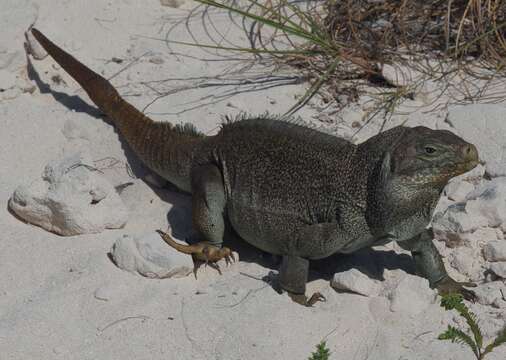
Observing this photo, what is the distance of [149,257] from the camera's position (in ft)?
14.5

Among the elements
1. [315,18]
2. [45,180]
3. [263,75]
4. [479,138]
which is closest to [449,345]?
[479,138]

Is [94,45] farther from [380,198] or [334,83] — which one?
[380,198]

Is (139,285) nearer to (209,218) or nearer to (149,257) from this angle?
(149,257)

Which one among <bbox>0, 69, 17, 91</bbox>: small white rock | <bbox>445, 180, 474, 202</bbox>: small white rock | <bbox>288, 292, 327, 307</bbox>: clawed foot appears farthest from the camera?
<bbox>0, 69, 17, 91</bbox>: small white rock

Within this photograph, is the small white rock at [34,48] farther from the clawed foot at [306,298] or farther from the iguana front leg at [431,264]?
the iguana front leg at [431,264]

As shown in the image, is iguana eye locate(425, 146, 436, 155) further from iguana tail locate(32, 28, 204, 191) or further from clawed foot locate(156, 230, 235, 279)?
iguana tail locate(32, 28, 204, 191)

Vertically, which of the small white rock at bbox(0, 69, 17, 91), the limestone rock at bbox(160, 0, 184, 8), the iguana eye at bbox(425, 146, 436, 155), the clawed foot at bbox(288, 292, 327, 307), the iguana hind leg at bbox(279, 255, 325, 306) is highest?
the iguana eye at bbox(425, 146, 436, 155)

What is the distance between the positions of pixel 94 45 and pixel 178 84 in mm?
787

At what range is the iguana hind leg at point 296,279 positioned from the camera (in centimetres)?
434

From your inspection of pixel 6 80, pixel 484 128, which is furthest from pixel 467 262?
pixel 6 80

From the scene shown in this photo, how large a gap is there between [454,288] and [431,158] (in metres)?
0.79

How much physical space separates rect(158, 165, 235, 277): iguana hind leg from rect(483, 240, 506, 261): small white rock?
1.37 m

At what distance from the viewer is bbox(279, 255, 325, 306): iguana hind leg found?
14.2ft

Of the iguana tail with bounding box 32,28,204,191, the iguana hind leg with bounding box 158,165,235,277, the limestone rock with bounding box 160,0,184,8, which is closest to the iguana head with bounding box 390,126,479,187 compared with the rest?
the iguana hind leg with bounding box 158,165,235,277
